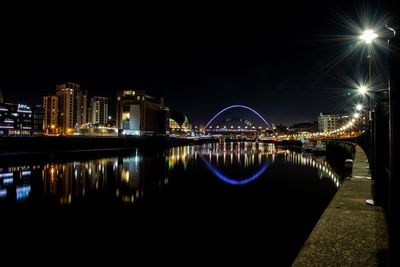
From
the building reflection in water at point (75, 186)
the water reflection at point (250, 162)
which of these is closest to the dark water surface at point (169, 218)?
the building reflection in water at point (75, 186)

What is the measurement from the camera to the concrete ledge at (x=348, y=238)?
4.14m

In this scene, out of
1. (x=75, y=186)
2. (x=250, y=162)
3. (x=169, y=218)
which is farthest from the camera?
(x=250, y=162)

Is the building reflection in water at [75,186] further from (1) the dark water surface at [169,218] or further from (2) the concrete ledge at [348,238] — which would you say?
(2) the concrete ledge at [348,238]

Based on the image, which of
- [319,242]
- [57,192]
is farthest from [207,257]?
[57,192]

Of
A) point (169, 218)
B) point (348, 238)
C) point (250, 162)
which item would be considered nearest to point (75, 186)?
point (169, 218)

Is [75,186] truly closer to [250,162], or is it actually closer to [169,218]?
[169,218]

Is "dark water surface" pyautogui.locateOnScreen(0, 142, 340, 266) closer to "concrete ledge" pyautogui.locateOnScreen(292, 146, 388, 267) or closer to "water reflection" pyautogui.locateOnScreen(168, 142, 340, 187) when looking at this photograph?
"concrete ledge" pyautogui.locateOnScreen(292, 146, 388, 267)

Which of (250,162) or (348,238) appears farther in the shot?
(250,162)

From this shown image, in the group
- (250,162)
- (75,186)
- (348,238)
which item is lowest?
(250,162)

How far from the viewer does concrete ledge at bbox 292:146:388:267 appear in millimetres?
4145

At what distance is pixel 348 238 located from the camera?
4.90 m

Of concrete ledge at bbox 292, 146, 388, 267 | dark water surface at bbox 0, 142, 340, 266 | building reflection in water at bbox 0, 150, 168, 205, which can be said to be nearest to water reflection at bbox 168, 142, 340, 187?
dark water surface at bbox 0, 142, 340, 266

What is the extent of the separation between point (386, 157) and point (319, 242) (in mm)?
3486

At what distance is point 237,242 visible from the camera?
917 cm
